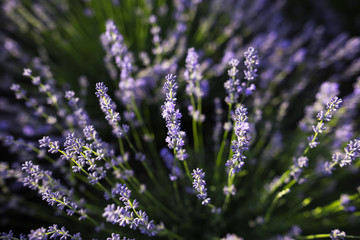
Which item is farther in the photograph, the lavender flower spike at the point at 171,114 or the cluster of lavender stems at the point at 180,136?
the cluster of lavender stems at the point at 180,136

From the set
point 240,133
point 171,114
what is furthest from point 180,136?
point 240,133

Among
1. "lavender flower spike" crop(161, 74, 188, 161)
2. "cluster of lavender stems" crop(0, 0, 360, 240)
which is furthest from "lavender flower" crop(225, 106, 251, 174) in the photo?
"lavender flower spike" crop(161, 74, 188, 161)

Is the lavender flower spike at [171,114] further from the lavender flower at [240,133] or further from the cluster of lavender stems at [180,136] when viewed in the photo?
the lavender flower at [240,133]

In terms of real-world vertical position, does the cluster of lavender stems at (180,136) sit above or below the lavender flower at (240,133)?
above

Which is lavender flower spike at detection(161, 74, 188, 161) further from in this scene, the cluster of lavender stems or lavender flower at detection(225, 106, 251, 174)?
lavender flower at detection(225, 106, 251, 174)

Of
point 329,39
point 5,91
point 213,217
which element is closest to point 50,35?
point 5,91

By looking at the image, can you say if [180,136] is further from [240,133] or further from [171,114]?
[240,133]

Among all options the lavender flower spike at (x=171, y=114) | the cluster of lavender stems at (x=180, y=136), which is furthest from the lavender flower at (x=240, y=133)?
the lavender flower spike at (x=171, y=114)

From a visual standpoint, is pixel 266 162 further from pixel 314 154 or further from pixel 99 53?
pixel 99 53
